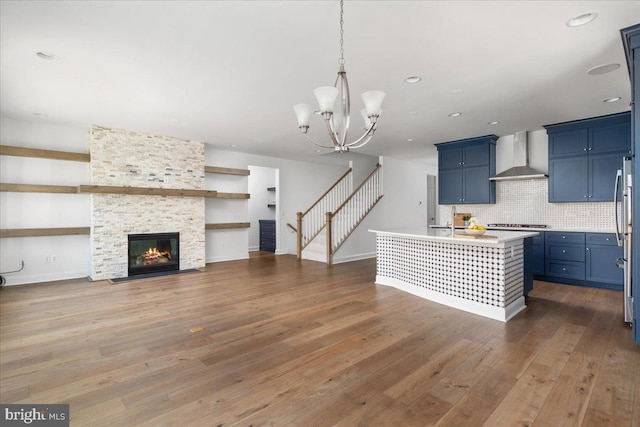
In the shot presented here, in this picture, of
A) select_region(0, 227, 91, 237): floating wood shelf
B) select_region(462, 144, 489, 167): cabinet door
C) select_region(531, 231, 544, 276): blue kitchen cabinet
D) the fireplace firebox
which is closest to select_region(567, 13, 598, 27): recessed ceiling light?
select_region(531, 231, 544, 276): blue kitchen cabinet

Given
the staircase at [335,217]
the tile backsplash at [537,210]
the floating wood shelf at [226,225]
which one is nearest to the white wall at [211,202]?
the floating wood shelf at [226,225]

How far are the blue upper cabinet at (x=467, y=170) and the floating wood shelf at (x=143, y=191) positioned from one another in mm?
5201

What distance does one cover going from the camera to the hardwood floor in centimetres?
200

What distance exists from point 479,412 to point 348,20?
9.49 feet

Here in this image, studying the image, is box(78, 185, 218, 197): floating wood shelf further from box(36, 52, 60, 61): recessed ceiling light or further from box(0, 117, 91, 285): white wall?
box(36, 52, 60, 61): recessed ceiling light

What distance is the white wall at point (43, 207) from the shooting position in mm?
5336

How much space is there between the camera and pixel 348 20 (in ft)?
8.24

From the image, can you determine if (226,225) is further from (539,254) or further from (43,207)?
(539,254)

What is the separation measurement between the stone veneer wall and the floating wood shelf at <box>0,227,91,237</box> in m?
0.30

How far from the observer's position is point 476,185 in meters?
6.75

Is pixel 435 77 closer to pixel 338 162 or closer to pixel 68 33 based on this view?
pixel 68 33

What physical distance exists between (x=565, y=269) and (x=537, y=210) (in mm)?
1268

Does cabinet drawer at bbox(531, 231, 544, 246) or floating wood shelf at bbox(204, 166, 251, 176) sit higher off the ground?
floating wood shelf at bbox(204, 166, 251, 176)

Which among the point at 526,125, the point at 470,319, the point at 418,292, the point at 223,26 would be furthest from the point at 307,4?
the point at 526,125
